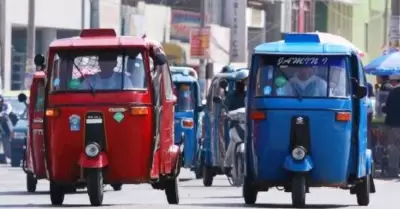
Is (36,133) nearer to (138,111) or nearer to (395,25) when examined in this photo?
(138,111)

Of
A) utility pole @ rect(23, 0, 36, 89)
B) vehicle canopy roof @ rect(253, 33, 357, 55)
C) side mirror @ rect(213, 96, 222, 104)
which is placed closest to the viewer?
vehicle canopy roof @ rect(253, 33, 357, 55)

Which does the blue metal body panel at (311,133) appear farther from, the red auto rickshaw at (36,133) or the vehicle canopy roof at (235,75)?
the vehicle canopy roof at (235,75)

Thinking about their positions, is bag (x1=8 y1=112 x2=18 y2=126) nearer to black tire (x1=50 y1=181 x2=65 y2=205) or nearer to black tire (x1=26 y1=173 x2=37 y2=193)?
black tire (x1=26 y1=173 x2=37 y2=193)

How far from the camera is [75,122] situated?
19531 millimetres

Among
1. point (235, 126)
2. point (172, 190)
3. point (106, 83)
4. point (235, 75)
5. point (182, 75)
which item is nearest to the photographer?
point (106, 83)

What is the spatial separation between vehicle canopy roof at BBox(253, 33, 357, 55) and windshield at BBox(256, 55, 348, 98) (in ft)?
0.23

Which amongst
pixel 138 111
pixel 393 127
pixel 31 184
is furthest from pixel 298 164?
pixel 393 127

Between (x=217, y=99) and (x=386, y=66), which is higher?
(x=386, y=66)

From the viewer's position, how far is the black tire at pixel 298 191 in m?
19.4

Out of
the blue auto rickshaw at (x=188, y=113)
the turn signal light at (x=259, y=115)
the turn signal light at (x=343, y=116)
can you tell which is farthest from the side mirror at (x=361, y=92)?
the blue auto rickshaw at (x=188, y=113)

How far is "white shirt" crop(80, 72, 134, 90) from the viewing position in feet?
64.5

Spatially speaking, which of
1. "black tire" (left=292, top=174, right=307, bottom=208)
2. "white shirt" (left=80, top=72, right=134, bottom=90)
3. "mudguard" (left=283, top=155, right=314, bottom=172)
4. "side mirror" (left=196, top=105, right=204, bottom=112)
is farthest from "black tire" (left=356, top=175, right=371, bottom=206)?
"side mirror" (left=196, top=105, right=204, bottom=112)

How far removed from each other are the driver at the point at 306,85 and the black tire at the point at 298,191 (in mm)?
1086

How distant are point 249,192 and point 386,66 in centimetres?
1724
